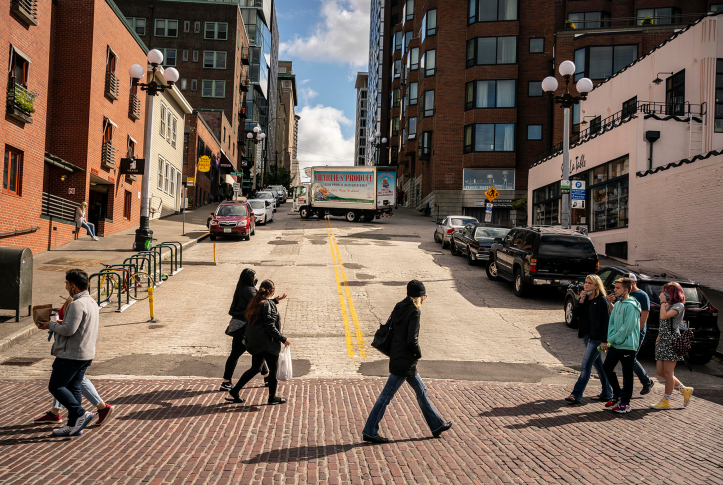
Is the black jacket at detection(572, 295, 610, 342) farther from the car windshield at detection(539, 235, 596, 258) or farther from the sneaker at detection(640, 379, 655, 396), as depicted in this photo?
the car windshield at detection(539, 235, 596, 258)

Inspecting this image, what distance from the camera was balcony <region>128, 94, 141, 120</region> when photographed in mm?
29125

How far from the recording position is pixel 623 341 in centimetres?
783

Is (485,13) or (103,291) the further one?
(485,13)

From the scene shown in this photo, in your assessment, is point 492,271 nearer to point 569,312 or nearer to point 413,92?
point 569,312

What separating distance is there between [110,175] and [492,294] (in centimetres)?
1848

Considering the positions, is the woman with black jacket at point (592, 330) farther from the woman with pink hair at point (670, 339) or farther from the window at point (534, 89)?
the window at point (534, 89)

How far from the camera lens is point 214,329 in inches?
477

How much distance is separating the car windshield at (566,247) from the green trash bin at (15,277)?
12190mm

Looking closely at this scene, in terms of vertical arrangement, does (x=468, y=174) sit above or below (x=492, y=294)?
above

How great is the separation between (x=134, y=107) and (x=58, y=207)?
30.2ft

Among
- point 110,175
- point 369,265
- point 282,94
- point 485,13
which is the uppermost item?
point 282,94

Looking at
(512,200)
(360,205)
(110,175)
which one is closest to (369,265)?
(110,175)

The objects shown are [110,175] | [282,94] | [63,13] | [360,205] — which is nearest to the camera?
[63,13]

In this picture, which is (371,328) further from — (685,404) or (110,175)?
(110,175)
